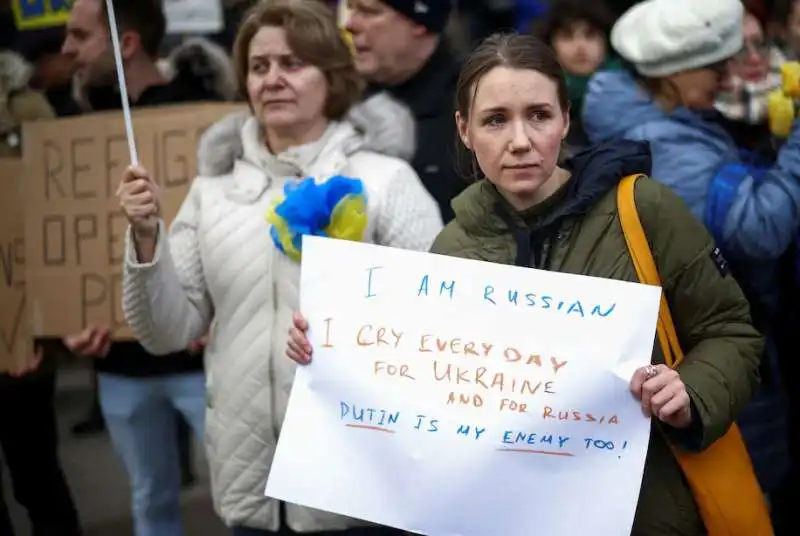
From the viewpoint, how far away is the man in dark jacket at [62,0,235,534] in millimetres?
2938

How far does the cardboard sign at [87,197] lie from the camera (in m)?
2.92

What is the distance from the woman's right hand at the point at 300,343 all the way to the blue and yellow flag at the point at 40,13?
166cm

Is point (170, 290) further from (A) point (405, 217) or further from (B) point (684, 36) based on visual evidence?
(B) point (684, 36)


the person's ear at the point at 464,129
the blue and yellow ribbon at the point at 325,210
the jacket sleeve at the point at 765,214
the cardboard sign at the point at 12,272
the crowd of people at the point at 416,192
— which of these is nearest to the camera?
the crowd of people at the point at 416,192

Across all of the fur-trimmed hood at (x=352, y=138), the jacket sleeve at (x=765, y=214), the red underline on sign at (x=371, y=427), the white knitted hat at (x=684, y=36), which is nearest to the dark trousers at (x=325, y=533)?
the red underline on sign at (x=371, y=427)

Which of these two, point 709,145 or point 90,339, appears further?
point 90,339

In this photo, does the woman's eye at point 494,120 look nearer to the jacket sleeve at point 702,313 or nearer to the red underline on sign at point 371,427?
the jacket sleeve at point 702,313

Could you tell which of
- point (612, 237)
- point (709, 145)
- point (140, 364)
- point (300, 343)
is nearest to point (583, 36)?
point (709, 145)

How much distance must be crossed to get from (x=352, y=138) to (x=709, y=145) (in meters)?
0.86

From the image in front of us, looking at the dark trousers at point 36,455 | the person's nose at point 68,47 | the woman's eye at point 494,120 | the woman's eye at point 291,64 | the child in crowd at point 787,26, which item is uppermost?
the woman's eye at point 494,120

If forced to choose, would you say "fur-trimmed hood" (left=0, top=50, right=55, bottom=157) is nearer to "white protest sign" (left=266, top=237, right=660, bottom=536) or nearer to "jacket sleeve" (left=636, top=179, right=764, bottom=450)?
"white protest sign" (left=266, top=237, right=660, bottom=536)

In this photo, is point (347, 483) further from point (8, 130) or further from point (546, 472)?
point (8, 130)

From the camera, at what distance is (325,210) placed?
6.75 ft

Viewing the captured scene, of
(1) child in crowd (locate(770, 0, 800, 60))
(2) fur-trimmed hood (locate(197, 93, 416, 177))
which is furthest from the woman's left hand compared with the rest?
(1) child in crowd (locate(770, 0, 800, 60))
